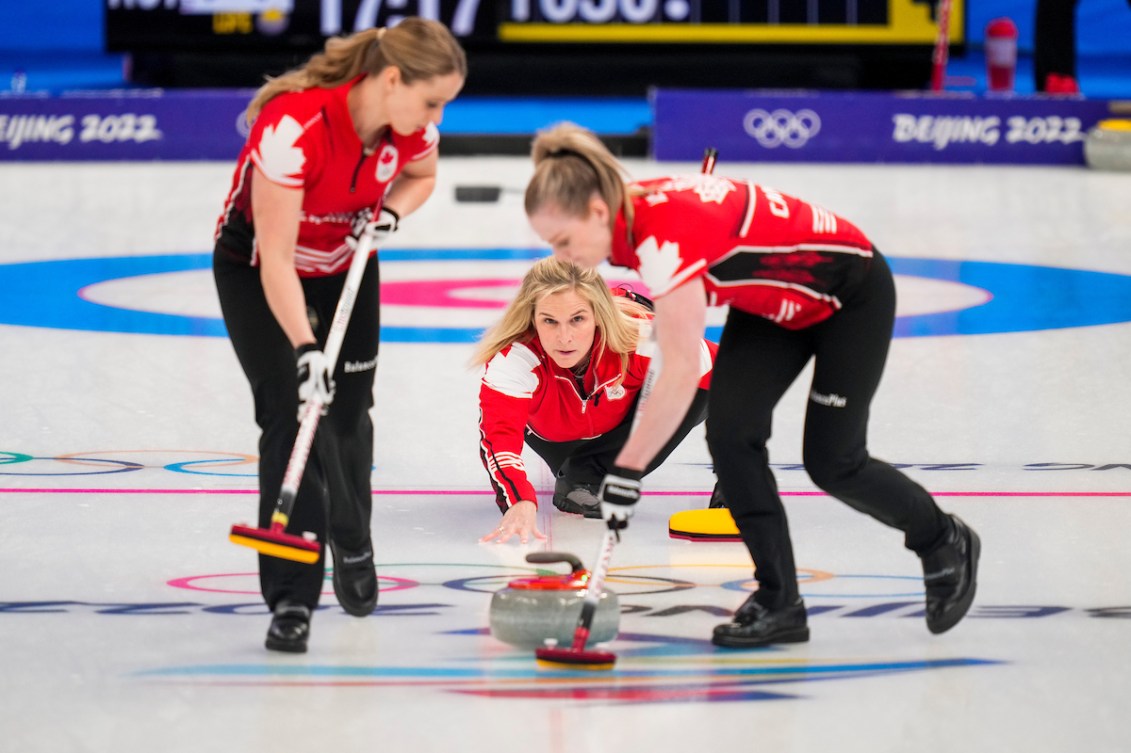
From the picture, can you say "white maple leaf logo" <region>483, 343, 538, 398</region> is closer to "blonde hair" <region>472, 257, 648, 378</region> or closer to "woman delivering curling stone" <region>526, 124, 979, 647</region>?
"blonde hair" <region>472, 257, 648, 378</region>

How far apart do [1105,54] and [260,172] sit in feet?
56.2

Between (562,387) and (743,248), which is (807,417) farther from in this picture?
(562,387)

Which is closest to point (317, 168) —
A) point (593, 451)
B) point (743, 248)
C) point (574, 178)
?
point (574, 178)

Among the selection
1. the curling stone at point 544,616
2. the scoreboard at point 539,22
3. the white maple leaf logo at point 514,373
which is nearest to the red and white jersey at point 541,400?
the white maple leaf logo at point 514,373

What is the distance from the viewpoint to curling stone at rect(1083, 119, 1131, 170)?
1320 cm

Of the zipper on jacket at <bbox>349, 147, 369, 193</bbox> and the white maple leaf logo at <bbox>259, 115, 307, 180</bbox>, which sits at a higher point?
the white maple leaf logo at <bbox>259, 115, 307, 180</bbox>

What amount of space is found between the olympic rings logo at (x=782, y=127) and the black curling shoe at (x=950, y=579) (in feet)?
34.1

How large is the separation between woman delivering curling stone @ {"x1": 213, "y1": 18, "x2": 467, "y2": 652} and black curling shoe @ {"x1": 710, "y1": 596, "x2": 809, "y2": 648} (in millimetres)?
802

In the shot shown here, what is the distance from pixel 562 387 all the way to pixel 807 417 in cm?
114

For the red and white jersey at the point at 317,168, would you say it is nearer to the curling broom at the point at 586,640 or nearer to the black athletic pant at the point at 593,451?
the curling broom at the point at 586,640

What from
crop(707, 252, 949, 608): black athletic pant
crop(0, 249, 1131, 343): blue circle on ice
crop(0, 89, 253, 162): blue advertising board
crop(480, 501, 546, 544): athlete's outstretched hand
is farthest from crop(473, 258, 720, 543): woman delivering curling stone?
crop(0, 89, 253, 162): blue advertising board

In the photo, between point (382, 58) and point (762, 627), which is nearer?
point (382, 58)

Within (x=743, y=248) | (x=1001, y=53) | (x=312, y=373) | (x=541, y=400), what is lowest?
(x=541, y=400)

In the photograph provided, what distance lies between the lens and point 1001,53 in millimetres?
15078
